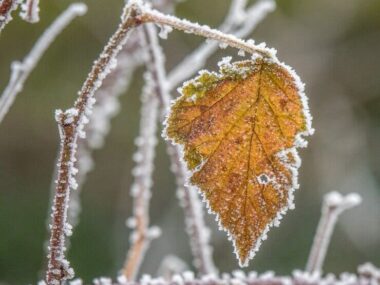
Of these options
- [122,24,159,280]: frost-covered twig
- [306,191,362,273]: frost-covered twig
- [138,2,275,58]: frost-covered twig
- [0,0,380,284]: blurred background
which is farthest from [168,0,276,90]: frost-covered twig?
[0,0,380,284]: blurred background

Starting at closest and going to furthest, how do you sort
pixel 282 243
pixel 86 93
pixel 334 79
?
pixel 86 93
pixel 282 243
pixel 334 79

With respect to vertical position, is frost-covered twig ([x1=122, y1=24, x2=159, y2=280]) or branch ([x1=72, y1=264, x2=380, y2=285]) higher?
frost-covered twig ([x1=122, y1=24, x2=159, y2=280])

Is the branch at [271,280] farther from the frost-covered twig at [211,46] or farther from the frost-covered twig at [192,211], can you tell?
Answer: the frost-covered twig at [211,46]

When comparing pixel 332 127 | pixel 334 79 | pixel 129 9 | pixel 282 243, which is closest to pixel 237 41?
pixel 129 9

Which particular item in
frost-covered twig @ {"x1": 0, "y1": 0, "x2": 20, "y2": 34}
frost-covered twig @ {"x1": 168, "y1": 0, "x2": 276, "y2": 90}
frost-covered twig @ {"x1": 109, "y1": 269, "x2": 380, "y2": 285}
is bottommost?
frost-covered twig @ {"x1": 109, "y1": 269, "x2": 380, "y2": 285}

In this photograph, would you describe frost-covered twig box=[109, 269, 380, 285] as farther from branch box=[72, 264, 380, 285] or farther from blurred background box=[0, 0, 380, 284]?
blurred background box=[0, 0, 380, 284]

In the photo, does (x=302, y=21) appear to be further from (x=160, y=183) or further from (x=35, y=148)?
(x=35, y=148)

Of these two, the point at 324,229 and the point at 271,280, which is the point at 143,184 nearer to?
the point at 324,229

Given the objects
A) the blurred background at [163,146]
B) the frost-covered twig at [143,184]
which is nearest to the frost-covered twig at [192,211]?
the frost-covered twig at [143,184]

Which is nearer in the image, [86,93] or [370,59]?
[86,93]
